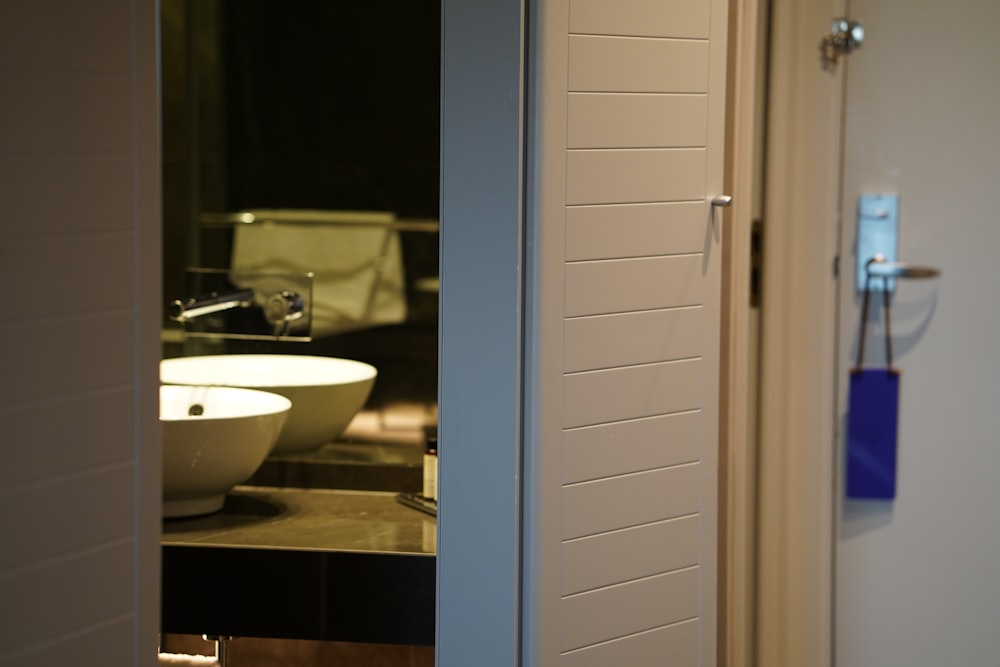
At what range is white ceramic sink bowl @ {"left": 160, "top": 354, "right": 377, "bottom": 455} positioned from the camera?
216 cm

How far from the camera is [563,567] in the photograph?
167 centimetres

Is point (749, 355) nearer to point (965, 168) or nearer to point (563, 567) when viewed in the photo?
point (965, 168)

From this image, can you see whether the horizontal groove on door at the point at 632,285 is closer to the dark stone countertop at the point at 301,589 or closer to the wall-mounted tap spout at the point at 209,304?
the dark stone countertop at the point at 301,589

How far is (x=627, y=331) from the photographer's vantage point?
1.72 meters

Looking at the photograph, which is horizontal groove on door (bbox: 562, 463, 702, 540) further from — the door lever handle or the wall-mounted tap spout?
the wall-mounted tap spout

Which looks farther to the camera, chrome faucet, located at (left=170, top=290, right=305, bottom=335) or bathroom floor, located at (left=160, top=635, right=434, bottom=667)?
chrome faucet, located at (left=170, top=290, right=305, bottom=335)

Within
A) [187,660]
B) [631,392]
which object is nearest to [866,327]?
[631,392]

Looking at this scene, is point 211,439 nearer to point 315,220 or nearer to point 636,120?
point 315,220

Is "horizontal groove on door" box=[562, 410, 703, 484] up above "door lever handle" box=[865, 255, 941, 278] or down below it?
below

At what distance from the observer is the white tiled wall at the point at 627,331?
5.34 ft

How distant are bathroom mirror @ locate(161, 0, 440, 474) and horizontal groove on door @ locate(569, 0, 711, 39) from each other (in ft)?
1.89

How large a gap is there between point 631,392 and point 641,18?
509 mm


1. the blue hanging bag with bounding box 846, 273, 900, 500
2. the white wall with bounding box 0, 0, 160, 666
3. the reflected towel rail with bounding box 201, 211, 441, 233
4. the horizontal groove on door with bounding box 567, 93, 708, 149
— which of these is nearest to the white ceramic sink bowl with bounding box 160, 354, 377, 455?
the reflected towel rail with bounding box 201, 211, 441, 233

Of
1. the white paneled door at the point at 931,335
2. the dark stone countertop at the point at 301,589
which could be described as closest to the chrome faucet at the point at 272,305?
the dark stone countertop at the point at 301,589
